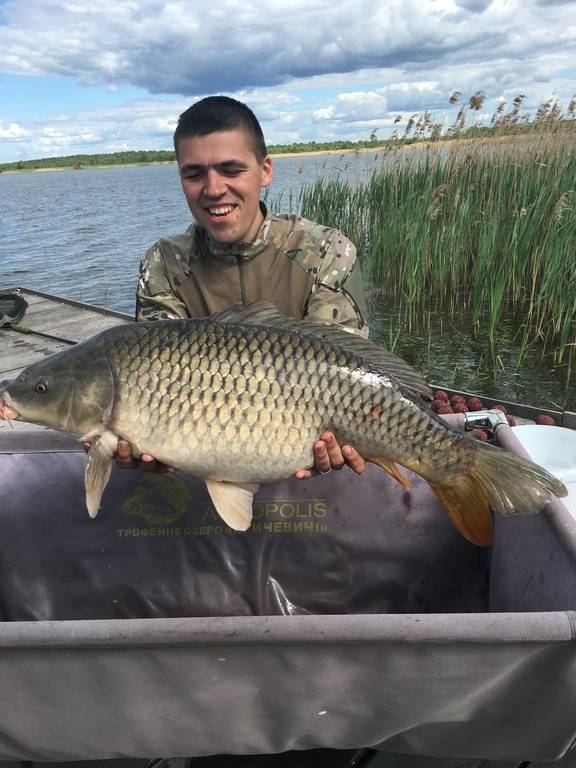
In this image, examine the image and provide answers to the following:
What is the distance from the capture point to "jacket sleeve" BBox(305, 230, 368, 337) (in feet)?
5.61

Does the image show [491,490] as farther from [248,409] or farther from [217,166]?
[217,166]

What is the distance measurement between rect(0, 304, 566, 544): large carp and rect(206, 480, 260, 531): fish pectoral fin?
1.9 inches

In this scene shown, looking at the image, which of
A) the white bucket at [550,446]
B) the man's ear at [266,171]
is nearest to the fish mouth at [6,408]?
the man's ear at [266,171]

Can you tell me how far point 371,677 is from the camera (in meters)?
0.91

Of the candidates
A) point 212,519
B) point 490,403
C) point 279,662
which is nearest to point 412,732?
point 279,662

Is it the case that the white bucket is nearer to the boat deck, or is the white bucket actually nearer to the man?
the man

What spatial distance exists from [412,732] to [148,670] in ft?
1.44

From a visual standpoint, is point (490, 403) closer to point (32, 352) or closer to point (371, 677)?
point (371, 677)

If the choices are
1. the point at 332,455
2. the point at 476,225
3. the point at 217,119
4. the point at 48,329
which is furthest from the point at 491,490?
the point at 48,329

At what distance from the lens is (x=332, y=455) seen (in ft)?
3.97

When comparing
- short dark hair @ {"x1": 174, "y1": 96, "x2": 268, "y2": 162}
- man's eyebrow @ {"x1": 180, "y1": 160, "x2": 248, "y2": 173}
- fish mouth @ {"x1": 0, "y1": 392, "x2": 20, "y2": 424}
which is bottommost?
fish mouth @ {"x1": 0, "y1": 392, "x2": 20, "y2": 424}

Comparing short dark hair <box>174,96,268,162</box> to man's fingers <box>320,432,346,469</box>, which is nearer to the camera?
man's fingers <box>320,432,346,469</box>

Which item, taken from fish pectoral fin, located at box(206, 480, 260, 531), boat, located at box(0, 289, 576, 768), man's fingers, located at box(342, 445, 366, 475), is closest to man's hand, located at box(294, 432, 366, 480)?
man's fingers, located at box(342, 445, 366, 475)

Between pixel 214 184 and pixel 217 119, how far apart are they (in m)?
0.16
